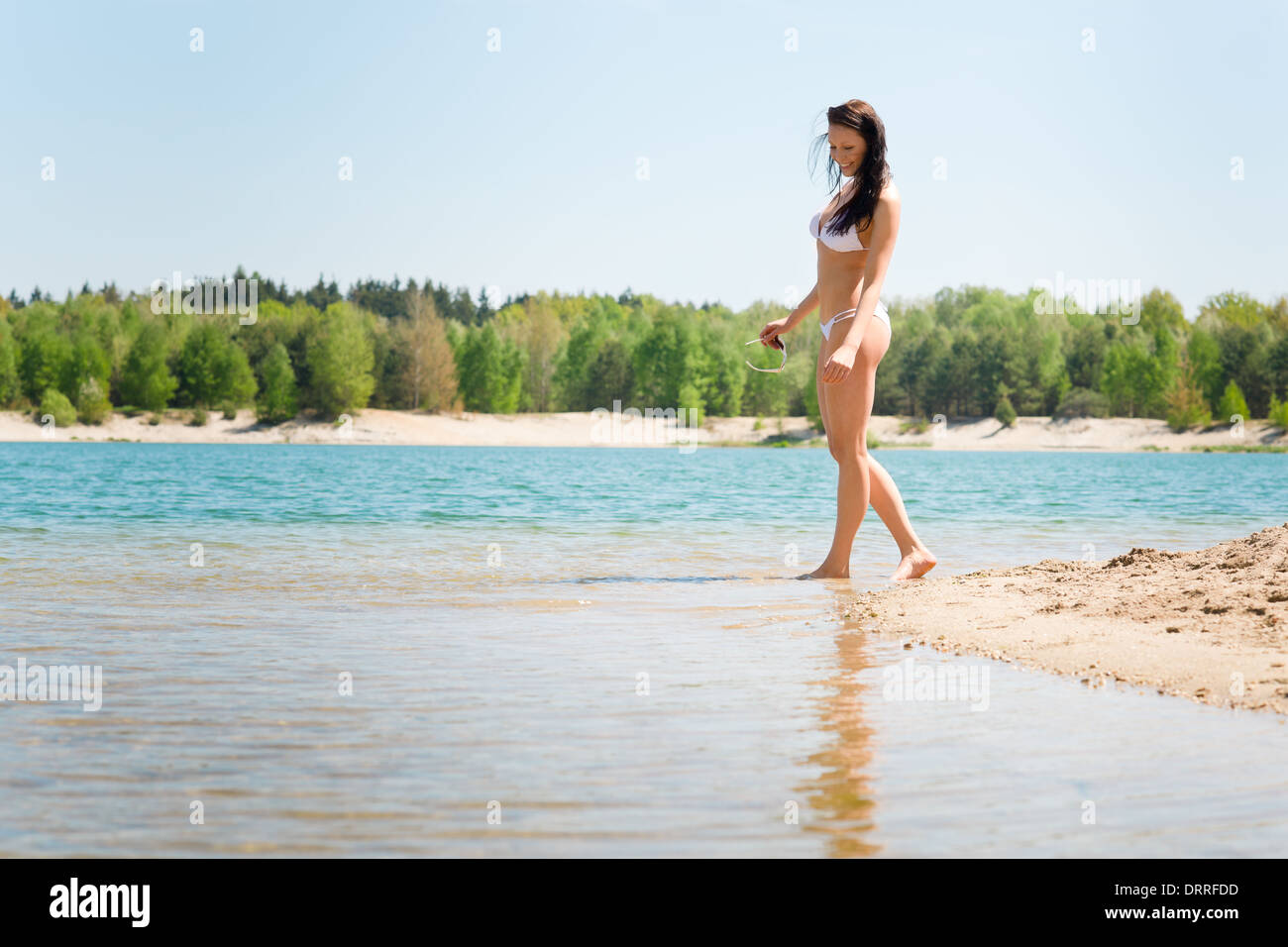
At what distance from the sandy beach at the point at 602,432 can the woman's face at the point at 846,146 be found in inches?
3115

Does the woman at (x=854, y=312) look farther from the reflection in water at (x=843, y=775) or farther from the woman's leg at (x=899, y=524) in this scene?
the reflection in water at (x=843, y=775)

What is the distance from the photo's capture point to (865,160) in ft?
24.5

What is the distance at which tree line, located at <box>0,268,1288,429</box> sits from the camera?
273 feet

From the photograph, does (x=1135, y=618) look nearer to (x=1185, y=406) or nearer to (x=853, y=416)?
(x=853, y=416)

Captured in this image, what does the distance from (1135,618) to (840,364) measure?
232cm

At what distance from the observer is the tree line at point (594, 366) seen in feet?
273

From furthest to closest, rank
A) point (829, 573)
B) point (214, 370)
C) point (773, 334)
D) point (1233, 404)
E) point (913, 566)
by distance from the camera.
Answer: point (214, 370) → point (1233, 404) → point (829, 573) → point (773, 334) → point (913, 566)

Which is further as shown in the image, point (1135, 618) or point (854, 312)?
point (854, 312)

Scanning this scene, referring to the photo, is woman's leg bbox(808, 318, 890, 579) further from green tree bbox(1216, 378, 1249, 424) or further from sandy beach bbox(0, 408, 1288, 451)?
green tree bbox(1216, 378, 1249, 424)

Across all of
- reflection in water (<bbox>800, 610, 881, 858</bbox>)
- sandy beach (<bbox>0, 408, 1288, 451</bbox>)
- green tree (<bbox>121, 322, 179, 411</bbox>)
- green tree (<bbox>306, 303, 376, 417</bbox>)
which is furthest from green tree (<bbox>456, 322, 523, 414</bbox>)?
reflection in water (<bbox>800, 610, 881, 858</bbox>)

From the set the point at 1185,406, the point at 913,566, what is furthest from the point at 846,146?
the point at 1185,406

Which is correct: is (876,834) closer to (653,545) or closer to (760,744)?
(760,744)

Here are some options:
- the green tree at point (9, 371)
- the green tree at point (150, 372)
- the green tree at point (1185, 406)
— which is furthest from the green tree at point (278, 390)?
the green tree at point (1185, 406)
